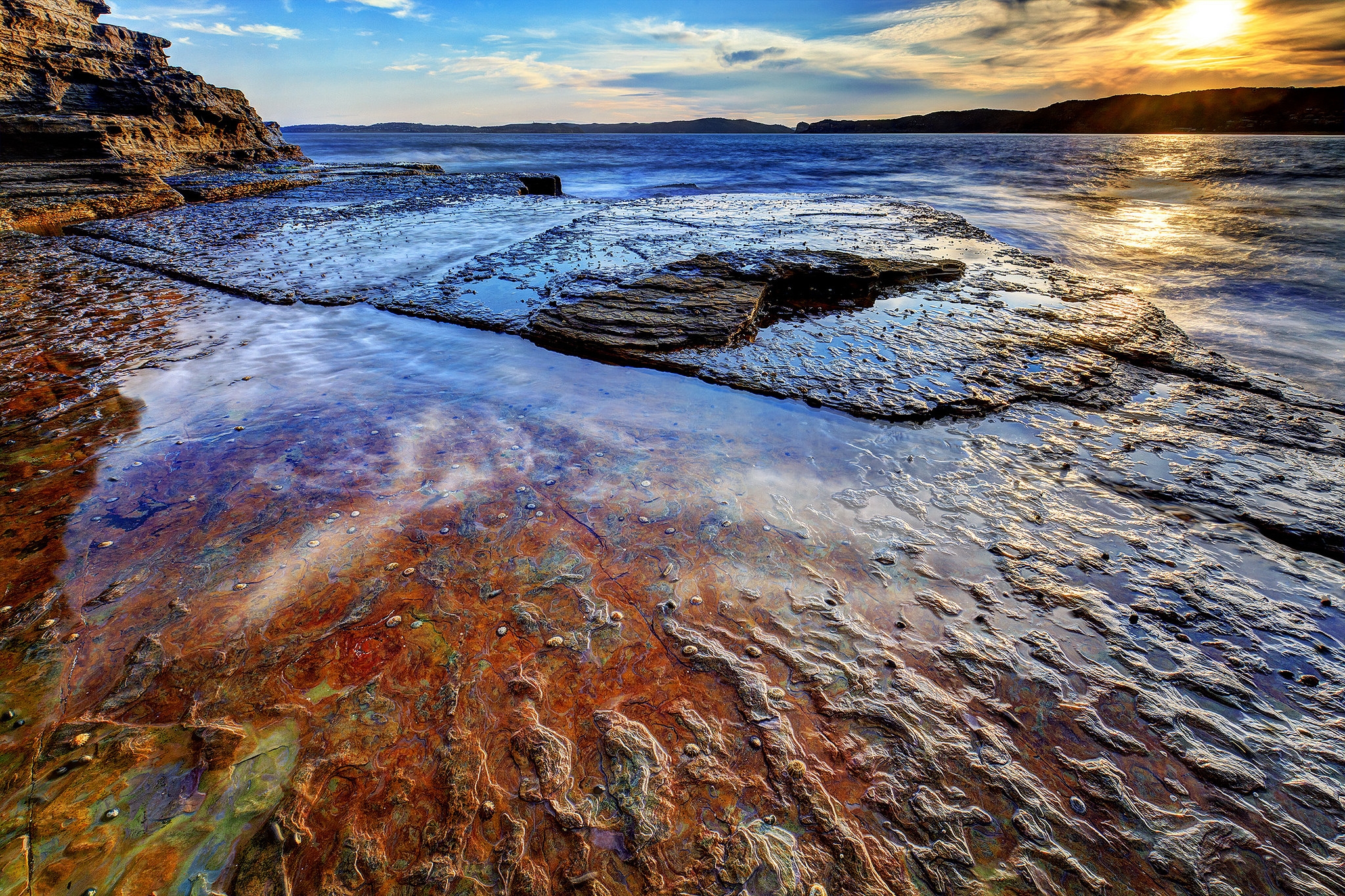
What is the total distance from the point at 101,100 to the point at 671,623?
30.8 metres

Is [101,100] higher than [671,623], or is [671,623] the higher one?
[101,100]

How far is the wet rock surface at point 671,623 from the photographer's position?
1.52m

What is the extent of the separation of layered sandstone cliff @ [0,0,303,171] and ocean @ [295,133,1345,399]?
15116 mm

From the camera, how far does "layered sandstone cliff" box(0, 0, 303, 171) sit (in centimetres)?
1577

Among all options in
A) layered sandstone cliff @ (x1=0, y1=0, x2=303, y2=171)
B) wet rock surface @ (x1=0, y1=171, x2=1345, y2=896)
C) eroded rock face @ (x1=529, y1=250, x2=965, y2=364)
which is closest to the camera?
wet rock surface @ (x1=0, y1=171, x2=1345, y2=896)

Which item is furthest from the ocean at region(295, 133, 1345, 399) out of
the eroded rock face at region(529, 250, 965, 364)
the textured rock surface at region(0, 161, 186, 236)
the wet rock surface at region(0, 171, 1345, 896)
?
the textured rock surface at region(0, 161, 186, 236)

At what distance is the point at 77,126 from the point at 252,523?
22780mm

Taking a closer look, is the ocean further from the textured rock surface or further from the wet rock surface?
the textured rock surface

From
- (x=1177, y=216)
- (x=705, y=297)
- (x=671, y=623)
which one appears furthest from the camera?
(x=1177, y=216)

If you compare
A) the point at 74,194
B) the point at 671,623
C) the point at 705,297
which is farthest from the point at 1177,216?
the point at 74,194

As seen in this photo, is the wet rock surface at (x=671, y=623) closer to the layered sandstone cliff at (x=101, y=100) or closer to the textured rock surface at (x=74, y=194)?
the textured rock surface at (x=74, y=194)

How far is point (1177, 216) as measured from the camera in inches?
574

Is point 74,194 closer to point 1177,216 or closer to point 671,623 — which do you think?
point 671,623

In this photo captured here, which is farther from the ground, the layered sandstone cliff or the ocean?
the layered sandstone cliff
